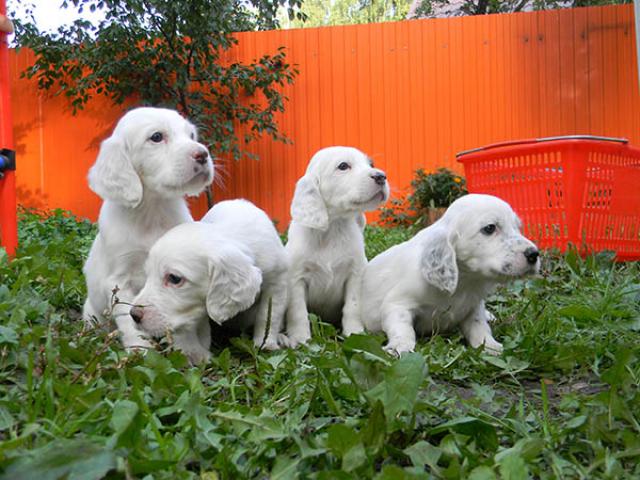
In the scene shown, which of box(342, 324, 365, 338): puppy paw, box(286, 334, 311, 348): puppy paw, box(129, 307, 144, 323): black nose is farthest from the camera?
box(342, 324, 365, 338): puppy paw

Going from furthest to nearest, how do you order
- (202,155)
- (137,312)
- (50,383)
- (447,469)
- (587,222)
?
(587,222)
(202,155)
(137,312)
(50,383)
(447,469)

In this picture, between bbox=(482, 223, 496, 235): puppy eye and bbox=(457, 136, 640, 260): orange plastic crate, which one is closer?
bbox=(482, 223, 496, 235): puppy eye

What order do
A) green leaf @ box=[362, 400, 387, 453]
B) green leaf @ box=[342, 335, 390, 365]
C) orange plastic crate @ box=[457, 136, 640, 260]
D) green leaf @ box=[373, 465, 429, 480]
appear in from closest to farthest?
1. green leaf @ box=[373, 465, 429, 480]
2. green leaf @ box=[362, 400, 387, 453]
3. green leaf @ box=[342, 335, 390, 365]
4. orange plastic crate @ box=[457, 136, 640, 260]

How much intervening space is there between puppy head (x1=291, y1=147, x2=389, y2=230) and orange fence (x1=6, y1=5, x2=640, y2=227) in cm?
692

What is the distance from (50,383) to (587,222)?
4101 mm

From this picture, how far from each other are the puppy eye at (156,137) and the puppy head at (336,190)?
0.82 metres

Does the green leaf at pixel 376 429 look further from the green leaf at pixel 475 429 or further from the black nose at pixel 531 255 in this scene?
the black nose at pixel 531 255

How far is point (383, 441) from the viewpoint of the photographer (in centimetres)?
157

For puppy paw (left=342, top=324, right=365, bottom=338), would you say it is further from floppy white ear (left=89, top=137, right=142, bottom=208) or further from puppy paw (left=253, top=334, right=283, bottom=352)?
floppy white ear (left=89, top=137, right=142, bottom=208)

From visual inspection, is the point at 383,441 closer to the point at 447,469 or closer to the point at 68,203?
the point at 447,469

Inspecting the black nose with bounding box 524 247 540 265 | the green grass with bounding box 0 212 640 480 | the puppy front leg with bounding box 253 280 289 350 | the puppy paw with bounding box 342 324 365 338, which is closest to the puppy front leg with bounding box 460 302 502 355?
the green grass with bounding box 0 212 640 480

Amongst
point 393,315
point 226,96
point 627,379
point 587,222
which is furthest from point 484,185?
point 226,96

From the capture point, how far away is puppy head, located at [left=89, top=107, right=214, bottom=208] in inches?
117

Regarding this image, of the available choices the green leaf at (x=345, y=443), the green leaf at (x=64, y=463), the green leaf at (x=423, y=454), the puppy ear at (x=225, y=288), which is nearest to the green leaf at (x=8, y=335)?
the puppy ear at (x=225, y=288)
